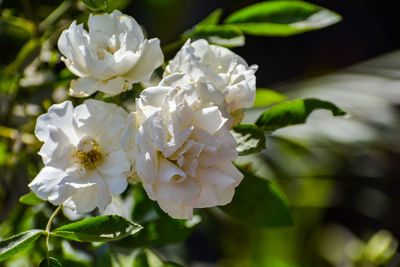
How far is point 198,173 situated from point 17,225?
0.92 feet

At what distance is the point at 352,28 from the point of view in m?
1.65

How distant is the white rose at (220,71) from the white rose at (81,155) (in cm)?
6

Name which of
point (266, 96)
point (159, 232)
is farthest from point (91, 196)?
point (266, 96)

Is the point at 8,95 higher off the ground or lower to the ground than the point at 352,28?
higher

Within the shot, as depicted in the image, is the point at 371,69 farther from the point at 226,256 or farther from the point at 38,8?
the point at 38,8

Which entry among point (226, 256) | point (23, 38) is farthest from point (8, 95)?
point (226, 256)

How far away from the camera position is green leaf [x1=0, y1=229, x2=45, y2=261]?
324 mm

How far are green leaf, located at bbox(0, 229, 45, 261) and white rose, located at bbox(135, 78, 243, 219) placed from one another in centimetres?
10

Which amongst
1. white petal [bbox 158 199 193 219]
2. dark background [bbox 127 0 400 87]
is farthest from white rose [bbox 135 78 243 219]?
dark background [bbox 127 0 400 87]

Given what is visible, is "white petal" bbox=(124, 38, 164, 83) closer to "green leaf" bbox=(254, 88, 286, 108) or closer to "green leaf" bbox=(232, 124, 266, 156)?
"green leaf" bbox=(232, 124, 266, 156)

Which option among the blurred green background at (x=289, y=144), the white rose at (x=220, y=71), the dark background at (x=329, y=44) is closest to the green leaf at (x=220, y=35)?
the white rose at (x=220, y=71)

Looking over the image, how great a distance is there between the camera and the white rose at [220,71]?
344mm

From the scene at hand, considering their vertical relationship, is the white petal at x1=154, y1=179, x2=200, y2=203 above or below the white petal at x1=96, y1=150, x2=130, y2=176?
below

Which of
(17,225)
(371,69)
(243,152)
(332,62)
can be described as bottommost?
(332,62)
